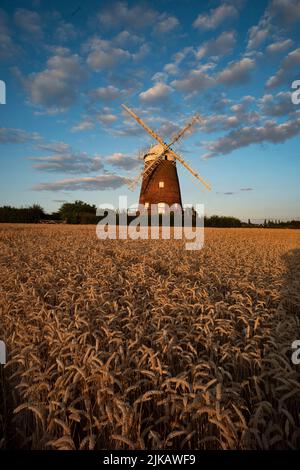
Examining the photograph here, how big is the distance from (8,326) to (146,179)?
4402cm

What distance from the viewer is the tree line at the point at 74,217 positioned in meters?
54.7

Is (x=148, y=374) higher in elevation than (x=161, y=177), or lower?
lower

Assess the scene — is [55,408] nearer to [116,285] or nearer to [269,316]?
[269,316]

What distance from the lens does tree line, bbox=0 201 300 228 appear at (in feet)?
179

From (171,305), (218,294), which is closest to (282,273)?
(218,294)

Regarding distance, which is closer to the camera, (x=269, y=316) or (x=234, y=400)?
(x=234, y=400)

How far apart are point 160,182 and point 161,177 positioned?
0.92 meters

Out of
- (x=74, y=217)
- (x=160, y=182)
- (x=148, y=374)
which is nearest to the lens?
(x=148, y=374)

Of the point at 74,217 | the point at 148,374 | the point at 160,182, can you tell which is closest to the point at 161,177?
the point at 160,182

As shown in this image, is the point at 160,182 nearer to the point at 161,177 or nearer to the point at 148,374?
the point at 161,177

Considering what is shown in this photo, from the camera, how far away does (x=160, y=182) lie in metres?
45.6

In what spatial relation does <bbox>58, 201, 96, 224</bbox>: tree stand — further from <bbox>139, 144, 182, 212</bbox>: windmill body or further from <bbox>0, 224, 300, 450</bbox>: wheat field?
<bbox>0, 224, 300, 450</bbox>: wheat field

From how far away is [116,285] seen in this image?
276 inches

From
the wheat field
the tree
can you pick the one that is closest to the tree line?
the tree
